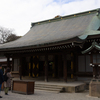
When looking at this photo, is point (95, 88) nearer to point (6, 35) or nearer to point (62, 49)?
point (62, 49)

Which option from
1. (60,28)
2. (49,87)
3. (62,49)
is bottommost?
(49,87)

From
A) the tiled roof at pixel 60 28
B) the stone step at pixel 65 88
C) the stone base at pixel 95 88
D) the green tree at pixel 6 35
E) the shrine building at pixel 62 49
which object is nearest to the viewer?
the stone base at pixel 95 88

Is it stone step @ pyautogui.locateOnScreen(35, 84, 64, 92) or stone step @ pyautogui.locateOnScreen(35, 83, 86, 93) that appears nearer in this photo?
stone step @ pyautogui.locateOnScreen(35, 83, 86, 93)

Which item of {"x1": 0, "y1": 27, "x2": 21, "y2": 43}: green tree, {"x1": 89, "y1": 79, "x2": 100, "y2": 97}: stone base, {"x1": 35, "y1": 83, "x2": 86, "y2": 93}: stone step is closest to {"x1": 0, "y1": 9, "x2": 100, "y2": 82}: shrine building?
{"x1": 89, "y1": 79, "x2": 100, "y2": 97}: stone base

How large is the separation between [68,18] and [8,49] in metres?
7.94

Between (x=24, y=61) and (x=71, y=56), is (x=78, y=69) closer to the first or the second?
(x=71, y=56)

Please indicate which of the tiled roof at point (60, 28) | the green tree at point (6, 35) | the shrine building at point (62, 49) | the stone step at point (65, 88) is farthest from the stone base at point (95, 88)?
the green tree at point (6, 35)

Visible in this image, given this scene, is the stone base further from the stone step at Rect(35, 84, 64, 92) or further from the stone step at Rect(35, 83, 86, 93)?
the stone step at Rect(35, 84, 64, 92)

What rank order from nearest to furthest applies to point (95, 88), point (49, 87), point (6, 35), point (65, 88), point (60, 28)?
point (95, 88)
point (65, 88)
point (49, 87)
point (60, 28)
point (6, 35)

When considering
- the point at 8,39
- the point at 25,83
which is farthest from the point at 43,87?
the point at 8,39

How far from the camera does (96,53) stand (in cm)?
953

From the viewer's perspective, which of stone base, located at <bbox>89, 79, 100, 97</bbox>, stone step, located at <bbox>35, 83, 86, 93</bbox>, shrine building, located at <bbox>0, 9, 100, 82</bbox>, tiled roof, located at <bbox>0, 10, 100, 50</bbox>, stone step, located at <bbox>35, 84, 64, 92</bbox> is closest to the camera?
stone base, located at <bbox>89, 79, 100, 97</bbox>

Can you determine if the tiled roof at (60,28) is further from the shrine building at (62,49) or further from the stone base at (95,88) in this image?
the stone base at (95,88)

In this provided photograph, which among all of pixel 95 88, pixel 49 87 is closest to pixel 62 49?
pixel 49 87
